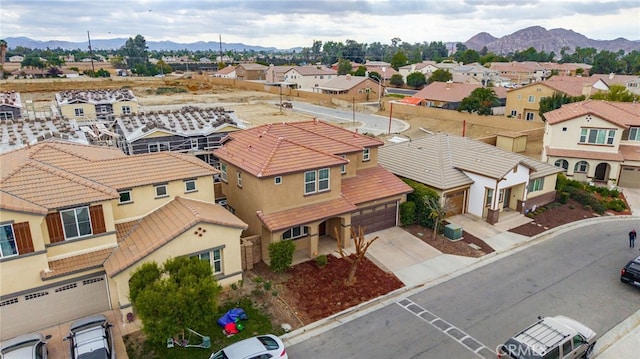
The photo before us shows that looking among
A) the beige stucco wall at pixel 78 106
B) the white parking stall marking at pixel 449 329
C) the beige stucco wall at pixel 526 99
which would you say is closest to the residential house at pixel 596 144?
the white parking stall marking at pixel 449 329

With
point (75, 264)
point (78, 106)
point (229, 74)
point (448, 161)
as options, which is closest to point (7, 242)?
point (75, 264)

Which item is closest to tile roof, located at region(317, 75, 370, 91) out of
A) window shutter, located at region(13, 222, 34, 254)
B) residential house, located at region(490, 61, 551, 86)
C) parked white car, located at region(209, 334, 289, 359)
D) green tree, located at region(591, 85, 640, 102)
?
residential house, located at region(490, 61, 551, 86)

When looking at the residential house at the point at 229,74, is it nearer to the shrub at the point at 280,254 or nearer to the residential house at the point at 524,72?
the residential house at the point at 524,72

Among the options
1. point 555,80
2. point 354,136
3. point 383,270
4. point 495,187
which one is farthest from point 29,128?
point 555,80

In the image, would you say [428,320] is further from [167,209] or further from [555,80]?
[555,80]

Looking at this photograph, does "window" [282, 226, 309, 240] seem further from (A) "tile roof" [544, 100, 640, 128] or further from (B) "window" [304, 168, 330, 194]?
(A) "tile roof" [544, 100, 640, 128]
